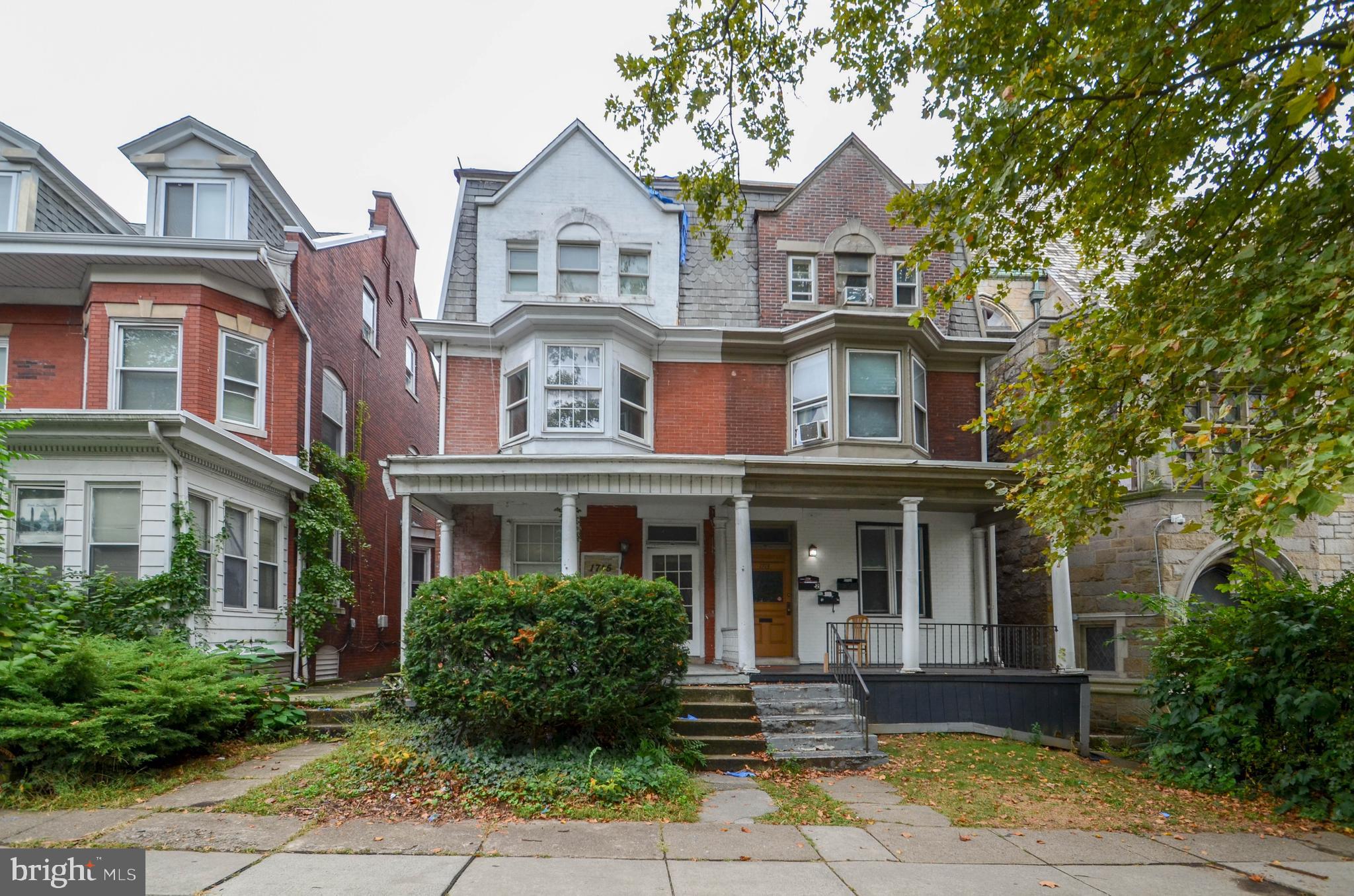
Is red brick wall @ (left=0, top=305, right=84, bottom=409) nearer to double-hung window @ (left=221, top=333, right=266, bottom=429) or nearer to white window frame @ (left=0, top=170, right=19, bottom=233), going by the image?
white window frame @ (left=0, top=170, right=19, bottom=233)

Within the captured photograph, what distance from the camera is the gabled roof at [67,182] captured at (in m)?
14.0

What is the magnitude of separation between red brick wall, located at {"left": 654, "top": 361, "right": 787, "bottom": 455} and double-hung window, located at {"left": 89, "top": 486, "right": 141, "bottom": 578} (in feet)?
25.3

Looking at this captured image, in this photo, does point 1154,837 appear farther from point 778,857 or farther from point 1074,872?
point 778,857

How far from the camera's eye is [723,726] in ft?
34.7

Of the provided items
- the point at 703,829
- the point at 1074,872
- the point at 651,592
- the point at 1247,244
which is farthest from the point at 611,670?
the point at 1247,244

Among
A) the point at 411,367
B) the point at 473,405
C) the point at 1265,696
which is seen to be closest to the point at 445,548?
the point at 473,405

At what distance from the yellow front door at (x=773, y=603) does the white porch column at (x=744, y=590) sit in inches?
91.5

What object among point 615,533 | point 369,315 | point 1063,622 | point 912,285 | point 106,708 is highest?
point 369,315

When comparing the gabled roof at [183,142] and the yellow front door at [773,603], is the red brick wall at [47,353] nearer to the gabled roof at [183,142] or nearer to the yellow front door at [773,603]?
the gabled roof at [183,142]

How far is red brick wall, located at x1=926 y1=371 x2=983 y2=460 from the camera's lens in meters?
15.3

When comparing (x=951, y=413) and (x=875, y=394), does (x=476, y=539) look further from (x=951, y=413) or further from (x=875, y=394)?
(x=951, y=413)

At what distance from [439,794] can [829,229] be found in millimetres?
11778

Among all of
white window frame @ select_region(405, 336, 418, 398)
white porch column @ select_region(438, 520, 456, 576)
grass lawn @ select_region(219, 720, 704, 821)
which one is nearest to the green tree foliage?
grass lawn @ select_region(219, 720, 704, 821)

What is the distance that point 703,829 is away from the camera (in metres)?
7.09
